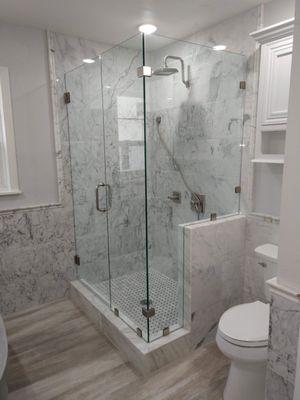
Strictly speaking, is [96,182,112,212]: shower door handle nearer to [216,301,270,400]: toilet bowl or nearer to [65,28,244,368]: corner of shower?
[65,28,244,368]: corner of shower

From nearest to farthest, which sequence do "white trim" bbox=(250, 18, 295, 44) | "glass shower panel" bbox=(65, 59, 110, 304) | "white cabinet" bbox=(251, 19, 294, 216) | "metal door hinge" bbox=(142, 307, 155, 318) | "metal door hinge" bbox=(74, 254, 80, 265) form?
"white trim" bbox=(250, 18, 295, 44) < "white cabinet" bbox=(251, 19, 294, 216) < "metal door hinge" bbox=(142, 307, 155, 318) < "glass shower panel" bbox=(65, 59, 110, 304) < "metal door hinge" bbox=(74, 254, 80, 265)

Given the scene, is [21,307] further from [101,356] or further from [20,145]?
[20,145]

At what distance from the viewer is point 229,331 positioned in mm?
1671

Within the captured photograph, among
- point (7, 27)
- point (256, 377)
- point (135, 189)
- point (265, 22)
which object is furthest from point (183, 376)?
point (7, 27)

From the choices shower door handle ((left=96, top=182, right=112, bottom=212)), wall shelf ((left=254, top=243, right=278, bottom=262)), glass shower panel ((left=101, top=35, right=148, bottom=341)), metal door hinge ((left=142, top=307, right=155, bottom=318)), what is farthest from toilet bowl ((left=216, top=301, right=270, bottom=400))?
shower door handle ((left=96, top=182, right=112, bottom=212))

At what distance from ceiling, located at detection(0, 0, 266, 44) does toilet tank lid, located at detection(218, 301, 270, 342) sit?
2125 mm

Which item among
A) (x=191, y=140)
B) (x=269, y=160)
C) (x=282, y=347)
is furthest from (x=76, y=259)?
(x=282, y=347)

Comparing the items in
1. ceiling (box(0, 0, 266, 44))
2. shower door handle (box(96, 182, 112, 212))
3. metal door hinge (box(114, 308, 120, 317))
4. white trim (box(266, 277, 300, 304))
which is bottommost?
metal door hinge (box(114, 308, 120, 317))

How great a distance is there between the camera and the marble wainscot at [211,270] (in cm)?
→ 209

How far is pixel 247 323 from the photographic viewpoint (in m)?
1.74

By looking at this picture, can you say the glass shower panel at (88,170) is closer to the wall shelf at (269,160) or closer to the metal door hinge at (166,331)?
the metal door hinge at (166,331)

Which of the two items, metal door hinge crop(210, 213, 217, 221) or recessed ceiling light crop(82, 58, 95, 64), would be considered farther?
recessed ceiling light crop(82, 58, 95, 64)

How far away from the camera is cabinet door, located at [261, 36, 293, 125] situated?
192 centimetres

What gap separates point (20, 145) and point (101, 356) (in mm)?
1872
